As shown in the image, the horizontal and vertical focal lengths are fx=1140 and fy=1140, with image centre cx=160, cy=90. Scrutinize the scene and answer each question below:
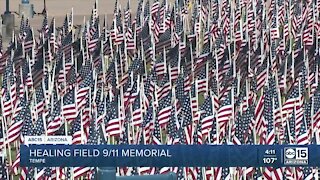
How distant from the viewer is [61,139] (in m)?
18.5

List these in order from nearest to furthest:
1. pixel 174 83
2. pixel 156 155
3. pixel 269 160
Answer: pixel 156 155
pixel 269 160
pixel 174 83

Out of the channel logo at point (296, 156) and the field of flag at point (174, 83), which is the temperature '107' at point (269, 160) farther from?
the field of flag at point (174, 83)

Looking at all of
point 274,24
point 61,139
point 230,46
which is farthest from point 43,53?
point 61,139

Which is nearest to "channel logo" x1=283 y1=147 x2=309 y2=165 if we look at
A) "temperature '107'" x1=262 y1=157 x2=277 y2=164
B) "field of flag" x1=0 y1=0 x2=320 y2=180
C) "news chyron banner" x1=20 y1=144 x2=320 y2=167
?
"news chyron banner" x1=20 y1=144 x2=320 y2=167

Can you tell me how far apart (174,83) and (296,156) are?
21695mm

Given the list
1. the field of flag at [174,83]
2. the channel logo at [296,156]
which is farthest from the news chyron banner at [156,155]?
the field of flag at [174,83]

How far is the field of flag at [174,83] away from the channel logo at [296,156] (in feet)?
26.7

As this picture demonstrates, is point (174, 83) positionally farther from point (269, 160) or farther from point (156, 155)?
point (156, 155)

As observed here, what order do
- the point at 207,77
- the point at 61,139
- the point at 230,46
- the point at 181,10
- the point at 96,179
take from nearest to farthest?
the point at 96,179 < the point at 61,139 < the point at 207,77 < the point at 230,46 < the point at 181,10

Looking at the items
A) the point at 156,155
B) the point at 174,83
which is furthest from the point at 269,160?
the point at 174,83

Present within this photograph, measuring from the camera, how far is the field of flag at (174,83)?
2338 centimetres

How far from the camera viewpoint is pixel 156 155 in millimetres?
9062

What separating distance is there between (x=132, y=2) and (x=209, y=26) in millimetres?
18749

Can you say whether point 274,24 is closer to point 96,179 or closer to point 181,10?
point 181,10
